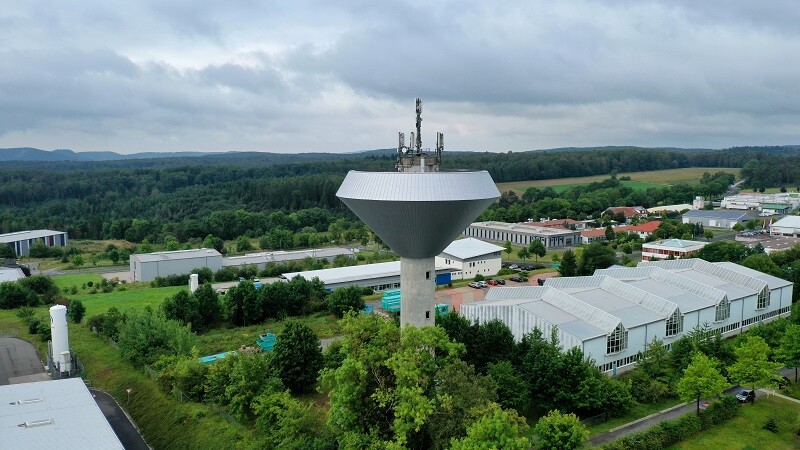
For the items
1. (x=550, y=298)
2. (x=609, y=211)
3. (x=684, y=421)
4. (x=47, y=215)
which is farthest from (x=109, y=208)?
(x=684, y=421)

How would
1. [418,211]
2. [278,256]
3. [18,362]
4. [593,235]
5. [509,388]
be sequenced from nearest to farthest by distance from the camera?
1. [418,211]
2. [509,388]
3. [18,362]
4. [278,256]
5. [593,235]

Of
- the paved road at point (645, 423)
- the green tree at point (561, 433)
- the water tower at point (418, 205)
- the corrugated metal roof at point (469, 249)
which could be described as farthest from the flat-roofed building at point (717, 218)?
the green tree at point (561, 433)

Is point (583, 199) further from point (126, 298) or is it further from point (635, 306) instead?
point (126, 298)

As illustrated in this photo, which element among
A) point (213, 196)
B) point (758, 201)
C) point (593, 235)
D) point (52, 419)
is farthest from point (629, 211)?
point (52, 419)

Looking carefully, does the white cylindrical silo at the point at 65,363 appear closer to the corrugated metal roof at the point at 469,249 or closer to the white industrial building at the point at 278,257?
the white industrial building at the point at 278,257

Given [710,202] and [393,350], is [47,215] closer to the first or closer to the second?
[393,350]
